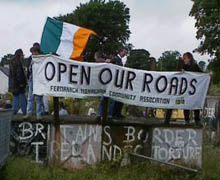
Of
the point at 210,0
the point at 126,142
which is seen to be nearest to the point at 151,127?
the point at 126,142

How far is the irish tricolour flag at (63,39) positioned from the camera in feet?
35.1

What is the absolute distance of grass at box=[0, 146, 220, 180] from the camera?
30.3ft

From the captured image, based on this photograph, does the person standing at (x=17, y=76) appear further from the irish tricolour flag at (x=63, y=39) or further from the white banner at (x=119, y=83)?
the white banner at (x=119, y=83)

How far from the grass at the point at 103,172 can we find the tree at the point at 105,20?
55.1 metres

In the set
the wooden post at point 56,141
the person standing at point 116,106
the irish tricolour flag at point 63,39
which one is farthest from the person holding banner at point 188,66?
the wooden post at point 56,141

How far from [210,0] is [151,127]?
1894 centimetres

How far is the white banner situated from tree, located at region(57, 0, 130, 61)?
5465 centimetres

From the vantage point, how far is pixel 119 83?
9992 mm

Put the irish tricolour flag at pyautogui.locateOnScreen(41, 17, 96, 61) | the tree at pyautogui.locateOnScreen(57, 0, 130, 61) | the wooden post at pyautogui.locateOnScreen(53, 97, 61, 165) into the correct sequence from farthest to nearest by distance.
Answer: the tree at pyautogui.locateOnScreen(57, 0, 130, 61), the irish tricolour flag at pyautogui.locateOnScreen(41, 17, 96, 61), the wooden post at pyautogui.locateOnScreen(53, 97, 61, 165)

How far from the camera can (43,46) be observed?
1073cm

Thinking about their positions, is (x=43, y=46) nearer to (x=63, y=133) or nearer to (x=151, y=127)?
(x=63, y=133)

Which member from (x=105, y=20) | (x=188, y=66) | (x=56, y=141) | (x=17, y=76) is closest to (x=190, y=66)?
(x=188, y=66)

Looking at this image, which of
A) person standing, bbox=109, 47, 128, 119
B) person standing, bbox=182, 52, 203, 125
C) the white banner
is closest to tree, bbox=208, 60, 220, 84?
person standing, bbox=182, 52, 203, 125

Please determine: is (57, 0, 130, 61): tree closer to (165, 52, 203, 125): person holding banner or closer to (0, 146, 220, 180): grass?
(165, 52, 203, 125): person holding banner
